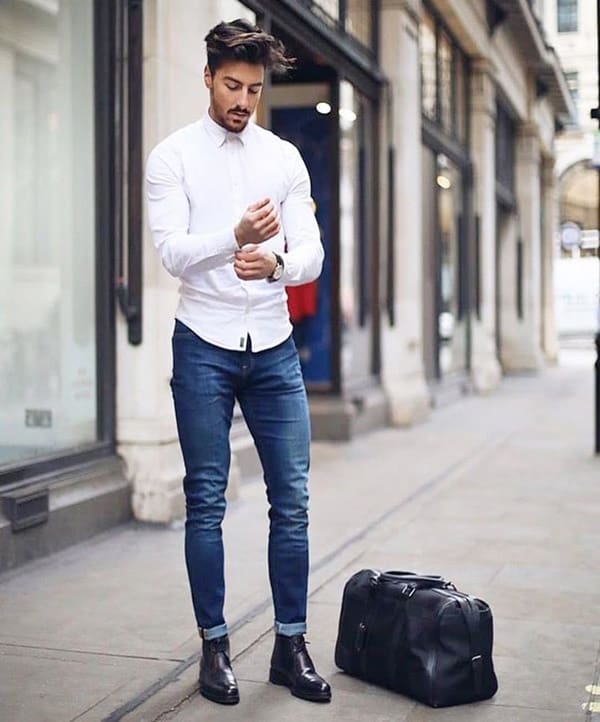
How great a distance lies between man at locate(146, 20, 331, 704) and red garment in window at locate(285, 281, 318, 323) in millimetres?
8235

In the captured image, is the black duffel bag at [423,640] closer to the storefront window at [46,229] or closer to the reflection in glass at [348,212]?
the storefront window at [46,229]

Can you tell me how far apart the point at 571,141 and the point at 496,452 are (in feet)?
166

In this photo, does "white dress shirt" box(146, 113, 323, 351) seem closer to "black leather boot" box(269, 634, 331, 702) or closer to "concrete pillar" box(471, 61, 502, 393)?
"black leather boot" box(269, 634, 331, 702)

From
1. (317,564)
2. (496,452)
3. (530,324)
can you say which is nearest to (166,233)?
(317,564)

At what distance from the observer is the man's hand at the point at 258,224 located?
3.77 meters

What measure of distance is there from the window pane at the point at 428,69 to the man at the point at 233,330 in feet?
39.9

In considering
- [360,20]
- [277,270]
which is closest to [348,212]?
[360,20]

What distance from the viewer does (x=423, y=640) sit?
13.4 feet

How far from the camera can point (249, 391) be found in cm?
425

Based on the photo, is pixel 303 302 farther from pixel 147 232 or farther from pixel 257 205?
pixel 257 205

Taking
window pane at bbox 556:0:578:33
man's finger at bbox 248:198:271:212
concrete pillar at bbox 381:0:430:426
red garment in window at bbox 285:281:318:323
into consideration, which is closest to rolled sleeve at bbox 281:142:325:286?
man's finger at bbox 248:198:271:212

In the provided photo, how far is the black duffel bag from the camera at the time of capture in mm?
4086

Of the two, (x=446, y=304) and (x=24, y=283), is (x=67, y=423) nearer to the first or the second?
(x=24, y=283)

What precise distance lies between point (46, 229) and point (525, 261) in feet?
71.2
